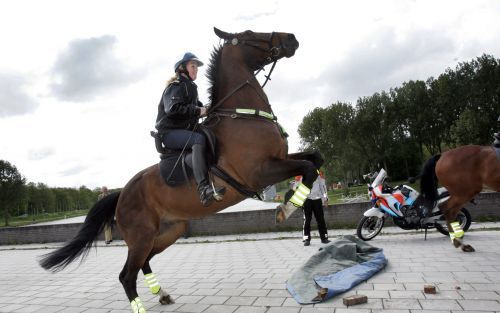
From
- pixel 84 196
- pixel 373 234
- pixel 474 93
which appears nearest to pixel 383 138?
pixel 474 93

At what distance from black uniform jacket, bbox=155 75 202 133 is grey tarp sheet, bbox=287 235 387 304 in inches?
115

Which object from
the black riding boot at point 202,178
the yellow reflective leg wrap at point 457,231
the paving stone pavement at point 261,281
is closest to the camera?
the black riding boot at point 202,178

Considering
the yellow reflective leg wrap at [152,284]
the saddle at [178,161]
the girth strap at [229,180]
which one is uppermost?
the saddle at [178,161]

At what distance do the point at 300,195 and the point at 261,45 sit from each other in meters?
2.13

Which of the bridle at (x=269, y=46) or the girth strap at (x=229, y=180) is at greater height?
the bridle at (x=269, y=46)

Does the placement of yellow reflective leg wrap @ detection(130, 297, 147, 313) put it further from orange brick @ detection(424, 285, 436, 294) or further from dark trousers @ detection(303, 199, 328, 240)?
dark trousers @ detection(303, 199, 328, 240)

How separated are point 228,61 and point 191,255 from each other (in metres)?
6.91

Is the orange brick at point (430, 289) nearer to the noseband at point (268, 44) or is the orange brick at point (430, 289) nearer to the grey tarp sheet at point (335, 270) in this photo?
the grey tarp sheet at point (335, 270)

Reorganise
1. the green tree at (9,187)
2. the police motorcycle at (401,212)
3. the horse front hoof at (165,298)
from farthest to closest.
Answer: the green tree at (9,187)
the police motorcycle at (401,212)
the horse front hoof at (165,298)

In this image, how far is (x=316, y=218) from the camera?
393 inches

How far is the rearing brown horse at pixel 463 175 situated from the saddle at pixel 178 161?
5.75 m

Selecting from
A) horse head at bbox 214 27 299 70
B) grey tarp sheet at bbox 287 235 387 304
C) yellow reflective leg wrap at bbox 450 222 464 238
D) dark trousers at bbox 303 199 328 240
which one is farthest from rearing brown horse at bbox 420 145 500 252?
horse head at bbox 214 27 299 70

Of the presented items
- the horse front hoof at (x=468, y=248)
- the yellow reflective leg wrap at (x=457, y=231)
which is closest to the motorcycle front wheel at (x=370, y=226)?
the yellow reflective leg wrap at (x=457, y=231)

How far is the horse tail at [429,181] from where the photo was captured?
8.49m
